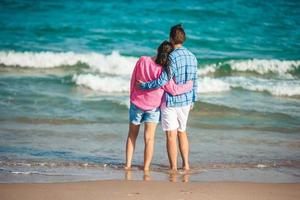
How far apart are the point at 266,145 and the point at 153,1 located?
14.8 meters

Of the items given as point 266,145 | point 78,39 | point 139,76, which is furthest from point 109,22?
point 139,76

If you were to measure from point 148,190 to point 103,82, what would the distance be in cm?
756

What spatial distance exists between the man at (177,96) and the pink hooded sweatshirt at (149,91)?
0.19 feet

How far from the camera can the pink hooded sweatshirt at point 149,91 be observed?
7023mm

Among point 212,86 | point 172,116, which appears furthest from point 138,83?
point 212,86

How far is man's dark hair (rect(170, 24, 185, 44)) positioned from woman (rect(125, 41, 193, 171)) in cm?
9

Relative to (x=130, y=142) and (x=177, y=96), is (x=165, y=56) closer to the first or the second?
(x=177, y=96)

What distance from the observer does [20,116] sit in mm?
10258

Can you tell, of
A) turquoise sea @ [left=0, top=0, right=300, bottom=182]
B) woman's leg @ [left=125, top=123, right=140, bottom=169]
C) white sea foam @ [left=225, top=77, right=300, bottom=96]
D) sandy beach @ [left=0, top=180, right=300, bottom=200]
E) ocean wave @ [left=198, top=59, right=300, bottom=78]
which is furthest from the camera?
ocean wave @ [left=198, top=59, right=300, bottom=78]

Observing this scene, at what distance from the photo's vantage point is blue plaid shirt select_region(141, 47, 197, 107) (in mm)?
6973

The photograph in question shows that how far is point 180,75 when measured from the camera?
23.2ft

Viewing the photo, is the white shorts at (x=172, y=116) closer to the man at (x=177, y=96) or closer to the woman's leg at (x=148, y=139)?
the man at (x=177, y=96)

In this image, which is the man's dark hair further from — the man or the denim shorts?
the denim shorts

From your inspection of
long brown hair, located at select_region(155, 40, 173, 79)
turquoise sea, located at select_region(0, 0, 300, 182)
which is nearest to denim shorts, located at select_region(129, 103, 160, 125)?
long brown hair, located at select_region(155, 40, 173, 79)
